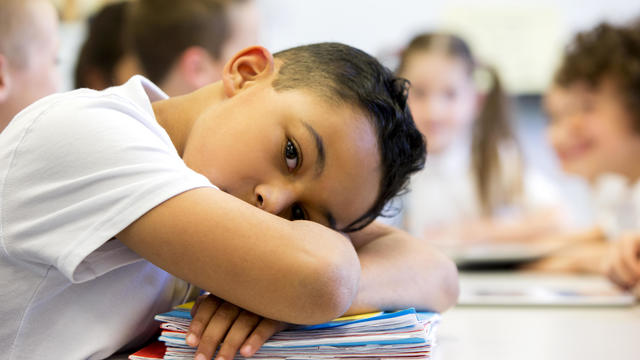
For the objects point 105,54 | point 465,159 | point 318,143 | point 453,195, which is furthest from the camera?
point 465,159

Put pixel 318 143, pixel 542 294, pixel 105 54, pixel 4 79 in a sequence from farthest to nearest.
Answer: pixel 105 54 → pixel 542 294 → pixel 4 79 → pixel 318 143

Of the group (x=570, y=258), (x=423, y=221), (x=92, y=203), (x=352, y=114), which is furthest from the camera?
(x=423, y=221)

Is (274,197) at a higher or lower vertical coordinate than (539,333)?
higher

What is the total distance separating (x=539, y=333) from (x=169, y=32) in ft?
4.59

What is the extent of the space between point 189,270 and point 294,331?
129 mm

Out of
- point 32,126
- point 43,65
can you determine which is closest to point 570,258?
point 43,65

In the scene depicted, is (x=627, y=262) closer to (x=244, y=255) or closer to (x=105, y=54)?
(x=244, y=255)

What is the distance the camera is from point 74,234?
0.52 meters

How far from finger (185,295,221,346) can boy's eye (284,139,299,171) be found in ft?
0.55

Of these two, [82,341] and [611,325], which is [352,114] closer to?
[82,341]

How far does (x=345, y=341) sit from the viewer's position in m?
0.56

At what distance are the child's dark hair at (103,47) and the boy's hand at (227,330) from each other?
5.30 ft

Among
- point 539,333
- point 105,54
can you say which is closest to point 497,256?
point 539,333

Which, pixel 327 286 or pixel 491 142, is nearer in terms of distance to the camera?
pixel 327 286
